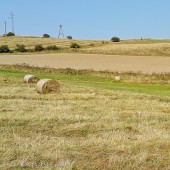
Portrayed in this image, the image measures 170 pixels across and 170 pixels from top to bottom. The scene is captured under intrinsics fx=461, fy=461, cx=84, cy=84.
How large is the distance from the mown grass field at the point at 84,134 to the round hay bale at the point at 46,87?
1930 millimetres

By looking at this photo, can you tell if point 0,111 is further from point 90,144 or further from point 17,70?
point 17,70

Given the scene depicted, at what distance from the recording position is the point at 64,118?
533 inches

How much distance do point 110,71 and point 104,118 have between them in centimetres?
2885

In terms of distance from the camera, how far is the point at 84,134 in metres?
11.4

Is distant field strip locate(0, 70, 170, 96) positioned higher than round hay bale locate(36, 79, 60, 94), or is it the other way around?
round hay bale locate(36, 79, 60, 94)

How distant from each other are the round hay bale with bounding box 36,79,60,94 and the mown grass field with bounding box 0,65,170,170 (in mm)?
1930

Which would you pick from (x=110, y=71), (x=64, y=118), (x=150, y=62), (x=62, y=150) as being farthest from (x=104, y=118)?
(x=150, y=62)

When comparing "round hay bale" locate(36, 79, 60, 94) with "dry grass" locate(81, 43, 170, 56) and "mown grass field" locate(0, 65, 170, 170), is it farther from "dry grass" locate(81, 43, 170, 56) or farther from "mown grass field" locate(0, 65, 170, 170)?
"dry grass" locate(81, 43, 170, 56)

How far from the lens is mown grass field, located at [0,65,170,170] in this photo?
873 cm

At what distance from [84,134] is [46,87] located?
10947mm

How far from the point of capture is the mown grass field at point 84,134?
344 inches

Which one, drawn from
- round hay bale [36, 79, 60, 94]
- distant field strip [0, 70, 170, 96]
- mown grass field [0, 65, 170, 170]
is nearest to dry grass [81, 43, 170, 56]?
distant field strip [0, 70, 170, 96]

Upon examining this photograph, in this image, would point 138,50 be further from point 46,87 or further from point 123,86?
point 46,87

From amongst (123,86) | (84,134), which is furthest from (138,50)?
(84,134)
